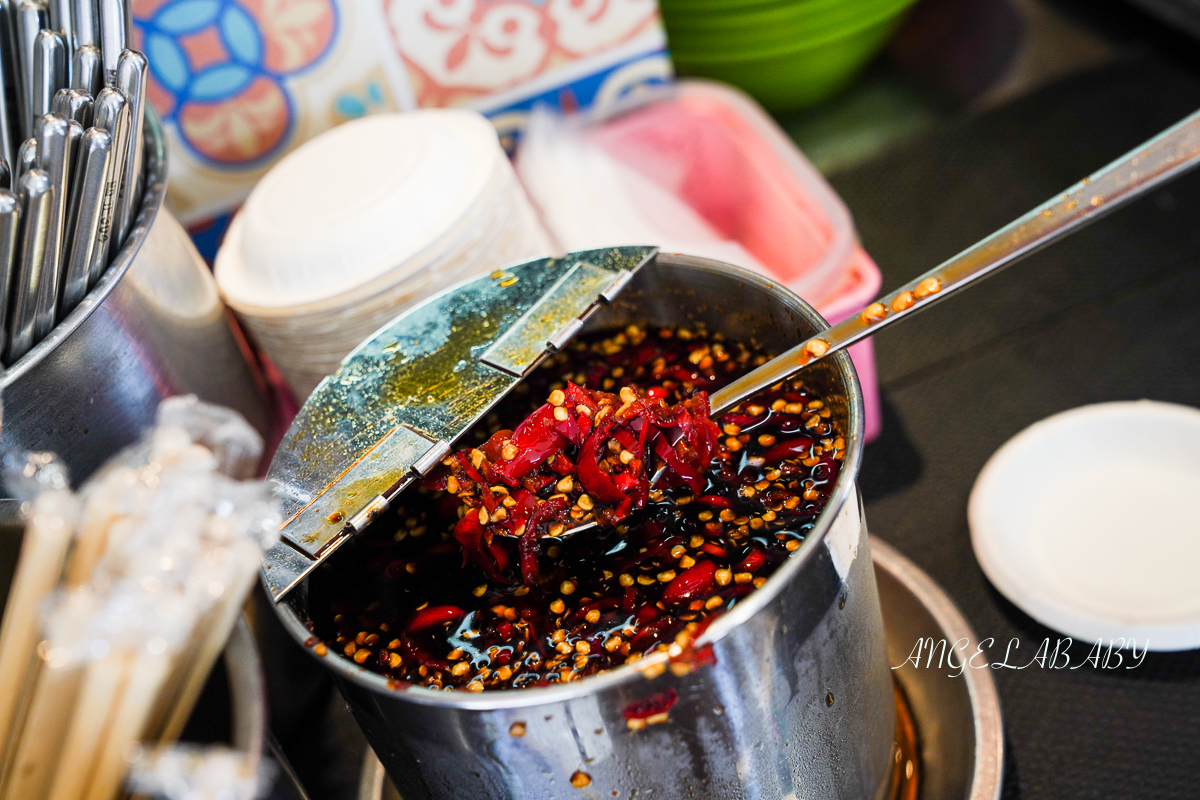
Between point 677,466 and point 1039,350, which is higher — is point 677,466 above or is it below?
above

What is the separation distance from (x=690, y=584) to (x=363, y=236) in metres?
0.76

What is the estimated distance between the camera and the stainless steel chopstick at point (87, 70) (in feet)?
3.42

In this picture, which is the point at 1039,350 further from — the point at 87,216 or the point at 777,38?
the point at 87,216

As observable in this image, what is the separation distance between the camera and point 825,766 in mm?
943

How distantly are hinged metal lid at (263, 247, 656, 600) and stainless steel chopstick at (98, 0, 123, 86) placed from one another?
44cm

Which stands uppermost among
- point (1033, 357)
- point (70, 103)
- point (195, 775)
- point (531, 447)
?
point (70, 103)

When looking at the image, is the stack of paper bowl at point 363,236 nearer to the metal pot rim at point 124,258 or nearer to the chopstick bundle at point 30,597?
the metal pot rim at point 124,258

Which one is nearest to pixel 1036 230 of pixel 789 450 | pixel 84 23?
pixel 789 450

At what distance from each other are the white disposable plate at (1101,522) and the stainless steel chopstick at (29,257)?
129 cm

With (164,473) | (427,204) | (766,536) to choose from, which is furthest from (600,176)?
(164,473)

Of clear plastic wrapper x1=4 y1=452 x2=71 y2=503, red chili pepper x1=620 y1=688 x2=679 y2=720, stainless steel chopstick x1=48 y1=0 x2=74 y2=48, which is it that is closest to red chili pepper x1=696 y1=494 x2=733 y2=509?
red chili pepper x1=620 y1=688 x2=679 y2=720

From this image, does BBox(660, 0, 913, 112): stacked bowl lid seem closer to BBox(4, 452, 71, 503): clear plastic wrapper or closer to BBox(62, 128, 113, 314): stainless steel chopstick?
BBox(62, 128, 113, 314): stainless steel chopstick

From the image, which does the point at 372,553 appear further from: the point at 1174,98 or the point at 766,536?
the point at 1174,98

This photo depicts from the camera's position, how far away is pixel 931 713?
4.01 ft
